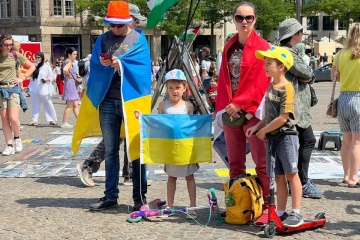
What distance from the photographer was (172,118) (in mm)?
6664

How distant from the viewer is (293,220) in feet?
19.9

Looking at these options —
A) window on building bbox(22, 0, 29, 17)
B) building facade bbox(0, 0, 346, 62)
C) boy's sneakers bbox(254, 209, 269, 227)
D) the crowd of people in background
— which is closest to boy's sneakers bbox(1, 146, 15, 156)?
the crowd of people in background

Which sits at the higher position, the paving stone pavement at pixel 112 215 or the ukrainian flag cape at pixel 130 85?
the ukrainian flag cape at pixel 130 85

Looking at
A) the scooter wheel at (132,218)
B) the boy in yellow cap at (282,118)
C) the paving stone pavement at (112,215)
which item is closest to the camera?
the boy in yellow cap at (282,118)

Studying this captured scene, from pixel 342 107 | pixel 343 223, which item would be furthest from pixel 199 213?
pixel 342 107

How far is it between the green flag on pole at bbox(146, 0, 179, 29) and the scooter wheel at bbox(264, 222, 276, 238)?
393cm

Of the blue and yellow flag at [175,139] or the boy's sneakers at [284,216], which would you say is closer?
the boy's sneakers at [284,216]

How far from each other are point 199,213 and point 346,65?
266 centimetres

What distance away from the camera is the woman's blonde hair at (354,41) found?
802 cm

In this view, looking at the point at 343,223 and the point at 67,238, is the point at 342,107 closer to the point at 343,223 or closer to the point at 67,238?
the point at 343,223

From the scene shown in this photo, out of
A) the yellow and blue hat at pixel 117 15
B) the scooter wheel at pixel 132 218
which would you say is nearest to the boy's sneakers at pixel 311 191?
the scooter wheel at pixel 132 218

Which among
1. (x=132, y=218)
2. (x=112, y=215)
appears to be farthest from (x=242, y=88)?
(x=112, y=215)

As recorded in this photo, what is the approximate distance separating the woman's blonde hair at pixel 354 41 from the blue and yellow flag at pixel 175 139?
2.28 m

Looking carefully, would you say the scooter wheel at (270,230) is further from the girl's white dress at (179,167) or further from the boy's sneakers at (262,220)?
the girl's white dress at (179,167)
